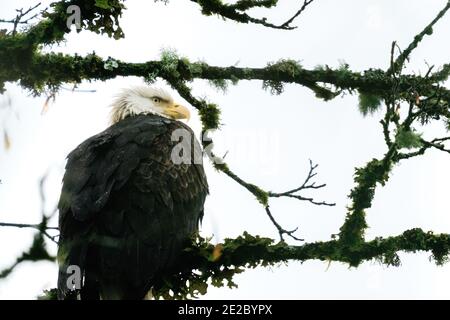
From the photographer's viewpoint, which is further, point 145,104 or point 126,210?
point 145,104

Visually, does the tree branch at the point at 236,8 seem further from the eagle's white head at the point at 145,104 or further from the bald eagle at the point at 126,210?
the eagle's white head at the point at 145,104

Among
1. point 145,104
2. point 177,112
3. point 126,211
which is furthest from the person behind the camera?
point 145,104

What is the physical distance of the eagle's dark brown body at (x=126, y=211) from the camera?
14.8 feet

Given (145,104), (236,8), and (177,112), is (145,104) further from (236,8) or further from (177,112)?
(236,8)

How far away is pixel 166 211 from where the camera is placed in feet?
16.1

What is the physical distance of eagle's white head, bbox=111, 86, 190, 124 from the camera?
24.1 ft

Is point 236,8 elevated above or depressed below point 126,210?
above

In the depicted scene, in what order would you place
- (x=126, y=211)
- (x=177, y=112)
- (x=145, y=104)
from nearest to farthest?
1. (x=126, y=211)
2. (x=177, y=112)
3. (x=145, y=104)

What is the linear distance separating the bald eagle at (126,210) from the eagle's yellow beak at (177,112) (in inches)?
66.4

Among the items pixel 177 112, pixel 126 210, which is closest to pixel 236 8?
pixel 126 210

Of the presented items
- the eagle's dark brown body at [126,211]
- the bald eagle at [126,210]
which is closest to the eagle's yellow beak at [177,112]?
the bald eagle at [126,210]

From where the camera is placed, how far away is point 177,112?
7320 millimetres

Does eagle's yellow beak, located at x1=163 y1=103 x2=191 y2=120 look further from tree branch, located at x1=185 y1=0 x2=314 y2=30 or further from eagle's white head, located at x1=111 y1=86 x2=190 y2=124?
tree branch, located at x1=185 y1=0 x2=314 y2=30

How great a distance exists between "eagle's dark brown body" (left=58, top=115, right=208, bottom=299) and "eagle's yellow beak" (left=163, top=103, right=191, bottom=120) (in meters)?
1.86
